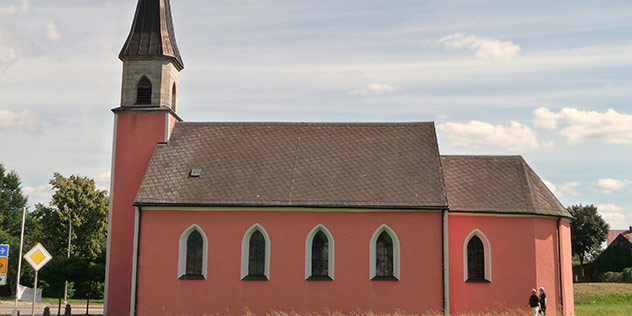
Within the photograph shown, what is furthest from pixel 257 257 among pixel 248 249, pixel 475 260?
pixel 475 260

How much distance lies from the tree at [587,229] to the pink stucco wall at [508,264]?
45773mm

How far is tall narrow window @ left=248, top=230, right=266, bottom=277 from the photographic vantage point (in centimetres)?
2425

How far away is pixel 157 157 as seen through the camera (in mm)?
26516

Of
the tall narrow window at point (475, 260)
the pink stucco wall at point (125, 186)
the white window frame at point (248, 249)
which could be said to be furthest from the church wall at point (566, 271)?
the pink stucco wall at point (125, 186)

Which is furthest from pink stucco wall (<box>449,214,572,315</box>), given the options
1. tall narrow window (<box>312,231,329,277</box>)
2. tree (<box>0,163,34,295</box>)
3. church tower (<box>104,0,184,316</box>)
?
tree (<box>0,163,34,295</box>)

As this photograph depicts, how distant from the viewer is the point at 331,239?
24188 mm

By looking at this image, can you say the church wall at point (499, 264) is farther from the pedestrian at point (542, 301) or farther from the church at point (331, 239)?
the pedestrian at point (542, 301)

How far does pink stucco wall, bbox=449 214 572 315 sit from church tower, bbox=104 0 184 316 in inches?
559

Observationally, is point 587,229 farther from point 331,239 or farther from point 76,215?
point 76,215

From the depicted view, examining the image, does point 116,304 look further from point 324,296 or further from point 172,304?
point 324,296

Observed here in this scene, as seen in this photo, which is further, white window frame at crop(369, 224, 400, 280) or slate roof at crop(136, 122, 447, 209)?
slate roof at crop(136, 122, 447, 209)

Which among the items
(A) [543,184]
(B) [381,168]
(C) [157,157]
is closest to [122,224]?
(C) [157,157]

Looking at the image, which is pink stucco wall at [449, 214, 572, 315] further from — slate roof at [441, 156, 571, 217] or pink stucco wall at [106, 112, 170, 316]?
pink stucco wall at [106, 112, 170, 316]

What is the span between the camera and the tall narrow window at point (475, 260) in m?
24.6
